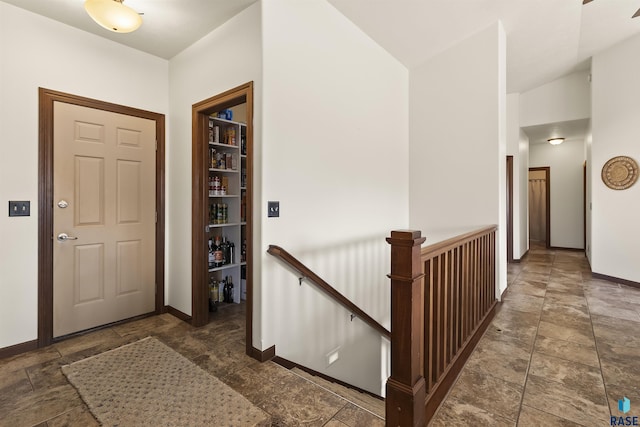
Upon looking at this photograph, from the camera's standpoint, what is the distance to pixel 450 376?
1957 mm

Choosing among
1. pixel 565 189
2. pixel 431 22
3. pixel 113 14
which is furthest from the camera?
pixel 565 189

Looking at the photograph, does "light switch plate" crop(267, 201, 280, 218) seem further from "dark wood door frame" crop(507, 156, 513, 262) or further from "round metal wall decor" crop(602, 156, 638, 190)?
"dark wood door frame" crop(507, 156, 513, 262)

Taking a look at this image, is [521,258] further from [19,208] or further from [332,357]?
[19,208]

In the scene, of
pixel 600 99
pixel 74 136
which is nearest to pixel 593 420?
pixel 74 136

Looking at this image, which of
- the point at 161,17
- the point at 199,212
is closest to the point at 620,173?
the point at 199,212

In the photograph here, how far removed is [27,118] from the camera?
2.43m

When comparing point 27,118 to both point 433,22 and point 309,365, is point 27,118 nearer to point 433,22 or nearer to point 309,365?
point 309,365

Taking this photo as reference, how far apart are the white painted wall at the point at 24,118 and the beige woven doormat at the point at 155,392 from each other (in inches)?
28.2

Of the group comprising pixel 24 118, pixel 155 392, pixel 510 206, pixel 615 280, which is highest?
pixel 24 118

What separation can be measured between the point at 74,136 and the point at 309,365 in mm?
2855

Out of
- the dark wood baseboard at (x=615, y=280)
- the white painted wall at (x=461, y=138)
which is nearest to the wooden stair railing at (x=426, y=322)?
the white painted wall at (x=461, y=138)

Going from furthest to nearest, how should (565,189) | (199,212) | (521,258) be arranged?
(565,189)
(521,258)
(199,212)

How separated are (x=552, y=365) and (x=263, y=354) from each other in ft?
6.76

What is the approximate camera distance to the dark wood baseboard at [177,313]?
304 centimetres
